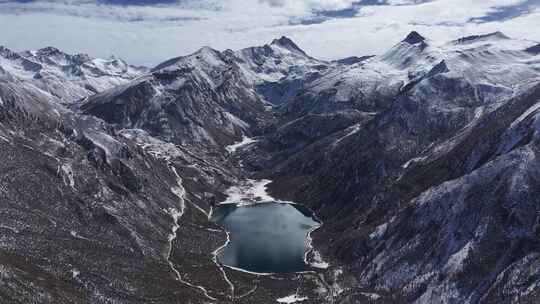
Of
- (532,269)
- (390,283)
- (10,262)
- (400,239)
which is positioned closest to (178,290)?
(10,262)

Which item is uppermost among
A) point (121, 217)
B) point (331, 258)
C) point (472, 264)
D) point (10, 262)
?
point (10, 262)

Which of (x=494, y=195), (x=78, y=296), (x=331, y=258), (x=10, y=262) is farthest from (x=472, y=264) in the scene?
(x=10, y=262)

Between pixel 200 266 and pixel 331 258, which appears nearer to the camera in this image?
pixel 200 266

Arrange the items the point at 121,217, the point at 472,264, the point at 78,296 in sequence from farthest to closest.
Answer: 1. the point at 121,217
2. the point at 472,264
3. the point at 78,296

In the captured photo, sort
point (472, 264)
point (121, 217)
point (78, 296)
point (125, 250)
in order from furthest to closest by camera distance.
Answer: point (121, 217) → point (125, 250) → point (472, 264) → point (78, 296)

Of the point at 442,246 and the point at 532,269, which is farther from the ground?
the point at 532,269

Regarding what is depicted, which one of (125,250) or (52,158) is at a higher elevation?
(52,158)

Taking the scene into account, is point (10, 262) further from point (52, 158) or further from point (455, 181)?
point (455, 181)

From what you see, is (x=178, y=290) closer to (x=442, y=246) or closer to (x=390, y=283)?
(x=390, y=283)

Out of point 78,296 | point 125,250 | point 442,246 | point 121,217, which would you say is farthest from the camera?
point 121,217
